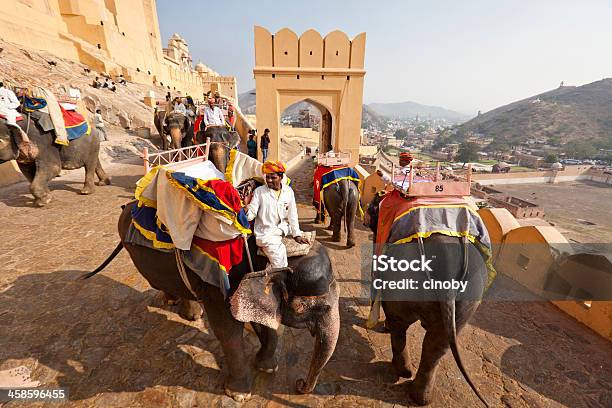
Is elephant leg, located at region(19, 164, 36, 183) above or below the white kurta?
below

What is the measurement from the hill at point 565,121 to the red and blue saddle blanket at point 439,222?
520 feet

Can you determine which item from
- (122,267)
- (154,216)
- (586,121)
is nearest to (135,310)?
(122,267)

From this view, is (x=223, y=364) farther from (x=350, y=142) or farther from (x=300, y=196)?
(x=350, y=142)

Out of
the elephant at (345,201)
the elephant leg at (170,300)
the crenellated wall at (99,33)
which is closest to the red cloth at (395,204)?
the elephant at (345,201)

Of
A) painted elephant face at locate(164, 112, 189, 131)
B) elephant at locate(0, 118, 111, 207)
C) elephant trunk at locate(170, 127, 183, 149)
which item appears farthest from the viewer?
painted elephant face at locate(164, 112, 189, 131)

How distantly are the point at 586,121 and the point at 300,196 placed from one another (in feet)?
638

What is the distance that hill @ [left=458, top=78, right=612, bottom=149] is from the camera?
432 feet

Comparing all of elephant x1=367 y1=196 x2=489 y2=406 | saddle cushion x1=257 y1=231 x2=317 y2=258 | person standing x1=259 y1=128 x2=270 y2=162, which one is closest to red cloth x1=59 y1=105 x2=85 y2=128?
person standing x1=259 y1=128 x2=270 y2=162

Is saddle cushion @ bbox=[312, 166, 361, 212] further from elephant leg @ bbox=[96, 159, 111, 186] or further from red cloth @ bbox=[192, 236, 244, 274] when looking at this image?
elephant leg @ bbox=[96, 159, 111, 186]

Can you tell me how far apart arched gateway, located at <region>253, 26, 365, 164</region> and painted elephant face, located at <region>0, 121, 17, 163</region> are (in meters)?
7.73

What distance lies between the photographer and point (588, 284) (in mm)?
4727

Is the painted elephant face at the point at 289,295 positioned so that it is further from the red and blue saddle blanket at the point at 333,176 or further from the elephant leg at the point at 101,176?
the elephant leg at the point at 101,176

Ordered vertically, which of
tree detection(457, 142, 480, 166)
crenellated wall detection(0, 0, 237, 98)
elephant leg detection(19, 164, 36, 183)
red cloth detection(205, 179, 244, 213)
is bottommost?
tree detection(457, 142, 480, 166)

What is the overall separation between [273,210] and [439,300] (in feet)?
6.57
